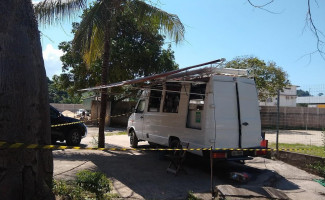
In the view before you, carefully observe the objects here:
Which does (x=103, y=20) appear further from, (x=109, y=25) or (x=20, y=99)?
(x=20, y=99)

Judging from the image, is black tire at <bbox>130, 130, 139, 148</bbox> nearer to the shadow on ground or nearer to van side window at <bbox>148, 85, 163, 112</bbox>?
the shadow on ground

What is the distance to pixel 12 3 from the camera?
373cm

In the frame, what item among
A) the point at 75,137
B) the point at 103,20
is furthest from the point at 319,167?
the point at 75,137

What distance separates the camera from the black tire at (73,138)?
11.8 metres

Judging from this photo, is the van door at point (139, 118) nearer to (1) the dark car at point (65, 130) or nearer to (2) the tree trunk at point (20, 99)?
(1) the dark car at point (65, 130)

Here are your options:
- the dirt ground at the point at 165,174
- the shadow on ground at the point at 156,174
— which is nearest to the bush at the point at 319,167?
the dirt ground at the point at 165,174

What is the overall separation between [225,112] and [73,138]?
6686mm

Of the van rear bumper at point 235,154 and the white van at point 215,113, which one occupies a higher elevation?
the white van at point 215,113

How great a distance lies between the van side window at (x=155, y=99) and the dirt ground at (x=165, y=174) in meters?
1.46

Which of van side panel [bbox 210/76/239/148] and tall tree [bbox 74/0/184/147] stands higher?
tall tree [bbox 74/0/184/147]

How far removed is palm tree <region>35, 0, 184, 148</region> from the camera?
8.95 m

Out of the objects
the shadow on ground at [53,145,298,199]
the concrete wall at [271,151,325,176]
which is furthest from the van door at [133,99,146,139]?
the concrete wall at [271,151,325,176]

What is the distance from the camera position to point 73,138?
12.0 meters

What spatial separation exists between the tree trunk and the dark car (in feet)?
25.5
